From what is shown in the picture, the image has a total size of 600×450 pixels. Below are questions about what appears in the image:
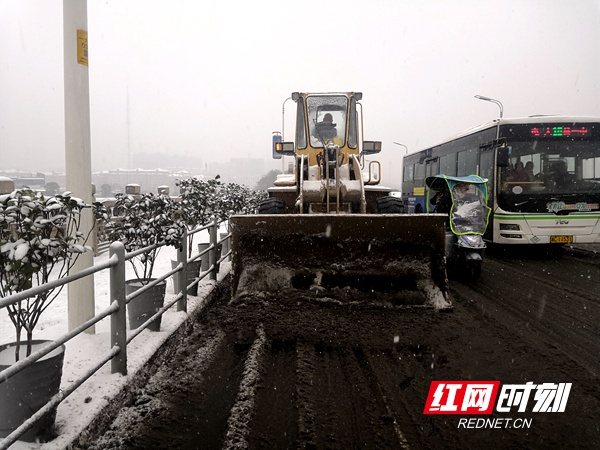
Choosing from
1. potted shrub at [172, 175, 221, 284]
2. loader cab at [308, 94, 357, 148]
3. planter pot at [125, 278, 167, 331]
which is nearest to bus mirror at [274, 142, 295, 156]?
loader cab at [308, 94, 357, 148]

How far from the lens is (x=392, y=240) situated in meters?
5.77

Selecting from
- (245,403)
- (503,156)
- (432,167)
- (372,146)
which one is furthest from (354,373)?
(432,167)

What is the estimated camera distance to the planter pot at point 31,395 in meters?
2.31

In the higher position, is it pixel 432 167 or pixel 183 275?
pixel 432 167

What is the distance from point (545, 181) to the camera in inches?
403

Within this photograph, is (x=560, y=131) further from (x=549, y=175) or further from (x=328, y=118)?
(x=328, y=118)

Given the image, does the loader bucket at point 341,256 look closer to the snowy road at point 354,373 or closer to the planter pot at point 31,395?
the snowy road at point 354,373

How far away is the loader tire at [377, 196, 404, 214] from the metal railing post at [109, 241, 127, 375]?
5243mm

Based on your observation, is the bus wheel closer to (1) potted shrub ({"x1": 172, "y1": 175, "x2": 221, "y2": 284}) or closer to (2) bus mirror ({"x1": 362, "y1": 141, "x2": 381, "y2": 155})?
(2) bus mirror ({"x1": 362, "y1": 141, "x2": 381, "y2": 155})

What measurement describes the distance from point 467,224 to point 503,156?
3548mm

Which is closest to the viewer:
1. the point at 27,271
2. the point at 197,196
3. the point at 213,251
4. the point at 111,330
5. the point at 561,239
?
the point at 27,271

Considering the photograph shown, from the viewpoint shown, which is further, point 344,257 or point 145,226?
point 344,257

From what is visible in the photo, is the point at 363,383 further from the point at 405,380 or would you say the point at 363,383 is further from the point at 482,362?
the point at 482,362

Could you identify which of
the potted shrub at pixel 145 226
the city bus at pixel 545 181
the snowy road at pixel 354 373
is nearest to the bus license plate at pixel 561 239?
the city bus at pixel 545 181
